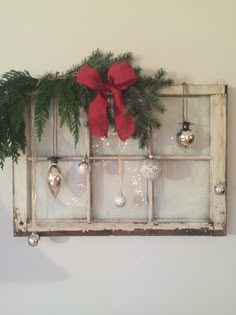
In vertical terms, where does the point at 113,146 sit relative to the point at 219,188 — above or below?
above

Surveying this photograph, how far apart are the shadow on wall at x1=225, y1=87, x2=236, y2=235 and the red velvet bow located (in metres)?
0.26

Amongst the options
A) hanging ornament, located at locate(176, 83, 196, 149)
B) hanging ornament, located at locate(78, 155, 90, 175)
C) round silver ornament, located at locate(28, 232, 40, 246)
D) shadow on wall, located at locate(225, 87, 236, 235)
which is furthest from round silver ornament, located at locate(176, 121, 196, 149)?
round silver ornament, located at locate(28, 232, 40, 246)

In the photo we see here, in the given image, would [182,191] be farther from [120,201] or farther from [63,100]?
[63,100]

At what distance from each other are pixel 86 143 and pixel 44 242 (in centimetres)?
28

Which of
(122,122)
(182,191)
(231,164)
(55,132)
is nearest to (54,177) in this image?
(55,132)

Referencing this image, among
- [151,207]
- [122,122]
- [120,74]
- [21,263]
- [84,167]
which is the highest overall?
[120,74]

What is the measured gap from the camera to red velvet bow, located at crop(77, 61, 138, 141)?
75cm

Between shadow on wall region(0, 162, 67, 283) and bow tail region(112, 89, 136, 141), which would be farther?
shadow on wall region(0, 162, 67, 283)

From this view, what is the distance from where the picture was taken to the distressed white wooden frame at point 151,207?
0.80 metres

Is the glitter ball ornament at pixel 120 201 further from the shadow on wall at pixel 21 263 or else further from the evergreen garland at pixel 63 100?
the shadow on wall at pixel 21 263

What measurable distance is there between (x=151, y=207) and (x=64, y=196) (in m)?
0.22

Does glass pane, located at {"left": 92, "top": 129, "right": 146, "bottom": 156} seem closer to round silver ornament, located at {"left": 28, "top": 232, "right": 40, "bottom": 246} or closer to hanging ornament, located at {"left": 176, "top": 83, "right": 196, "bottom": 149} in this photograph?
hanging ornament, located at {"left": 176, "top": 83, "right": 196, "bottom": 149}

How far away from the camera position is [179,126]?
83 centimetres

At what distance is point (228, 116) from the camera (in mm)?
834
